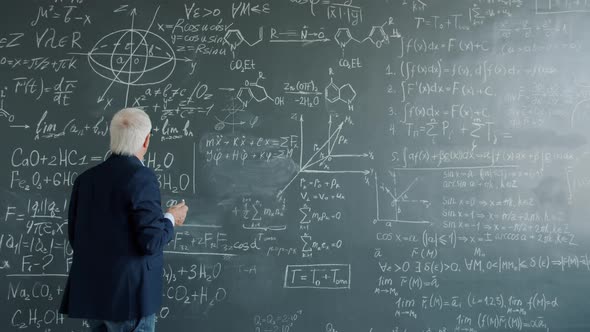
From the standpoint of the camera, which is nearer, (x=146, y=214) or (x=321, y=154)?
(x=146, y=214)

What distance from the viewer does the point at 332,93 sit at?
3580mm

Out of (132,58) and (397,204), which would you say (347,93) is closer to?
(397,204)

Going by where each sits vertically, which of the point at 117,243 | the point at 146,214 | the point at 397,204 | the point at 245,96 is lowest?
the point at 117,243

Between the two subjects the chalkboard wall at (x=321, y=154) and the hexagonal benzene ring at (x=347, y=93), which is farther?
the hexagonal benzene ring at (x=347, y=93)

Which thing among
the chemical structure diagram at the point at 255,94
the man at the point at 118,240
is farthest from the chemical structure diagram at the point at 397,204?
the man at the point at 118,240

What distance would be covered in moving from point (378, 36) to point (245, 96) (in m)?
1.06

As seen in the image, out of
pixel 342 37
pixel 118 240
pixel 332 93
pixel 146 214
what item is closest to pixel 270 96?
pixel 332 93

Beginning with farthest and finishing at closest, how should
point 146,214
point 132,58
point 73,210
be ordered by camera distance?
point 132,58, point 73,210, point 146,214

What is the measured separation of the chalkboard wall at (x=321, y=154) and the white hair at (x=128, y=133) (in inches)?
A: 39.6

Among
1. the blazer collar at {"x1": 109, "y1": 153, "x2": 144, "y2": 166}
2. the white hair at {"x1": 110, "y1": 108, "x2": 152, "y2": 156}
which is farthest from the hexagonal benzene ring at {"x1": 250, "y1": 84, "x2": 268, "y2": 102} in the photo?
the blazer collar at {"x1": 109, "y1": 153, "x2": 144, "y2": 166}

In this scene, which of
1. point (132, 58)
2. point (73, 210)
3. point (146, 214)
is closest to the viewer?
point (146, 214)

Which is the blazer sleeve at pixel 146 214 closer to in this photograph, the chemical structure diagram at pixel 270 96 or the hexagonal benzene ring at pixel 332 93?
the chemical structure diagram at pixel 270 96

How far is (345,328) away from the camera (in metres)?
3.50

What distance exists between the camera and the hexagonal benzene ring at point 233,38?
3.56m
